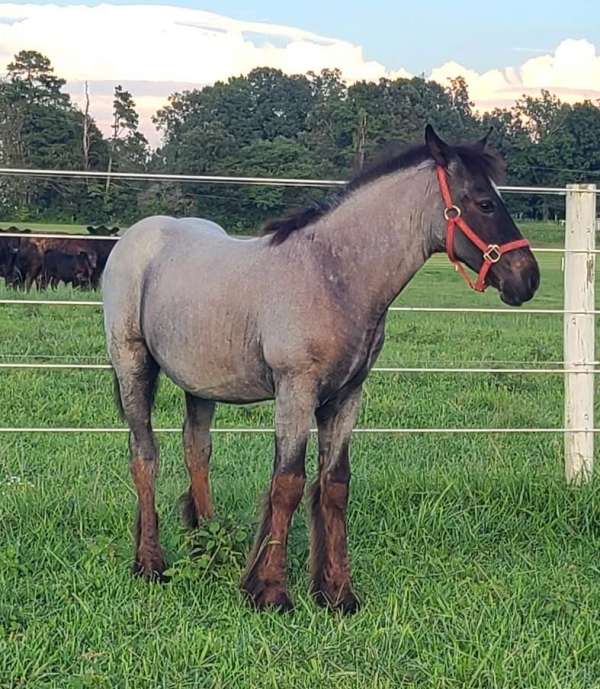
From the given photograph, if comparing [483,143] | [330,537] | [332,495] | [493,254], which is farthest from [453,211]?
[330,537]

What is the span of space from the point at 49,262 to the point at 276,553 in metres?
16.6

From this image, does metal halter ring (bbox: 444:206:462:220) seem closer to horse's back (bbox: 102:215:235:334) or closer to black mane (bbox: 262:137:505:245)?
black mane (bbox: 262:137:505:245)

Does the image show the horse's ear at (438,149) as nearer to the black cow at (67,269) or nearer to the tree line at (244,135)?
the tree line at (244,135)

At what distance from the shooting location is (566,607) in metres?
3.81

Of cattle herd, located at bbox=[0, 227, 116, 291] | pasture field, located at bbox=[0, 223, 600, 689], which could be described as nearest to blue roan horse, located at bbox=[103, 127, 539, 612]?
pasture field, located at bbox=[0, 223, 600, 689]

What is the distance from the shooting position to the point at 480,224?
355 cm

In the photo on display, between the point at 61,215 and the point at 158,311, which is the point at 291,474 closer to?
the point at 158,311

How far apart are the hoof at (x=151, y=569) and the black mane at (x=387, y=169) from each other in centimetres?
155

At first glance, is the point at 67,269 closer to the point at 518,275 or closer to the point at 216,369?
the point at 216,369

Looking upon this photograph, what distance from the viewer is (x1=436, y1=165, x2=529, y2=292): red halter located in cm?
351

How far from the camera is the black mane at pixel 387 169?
363 centimetres

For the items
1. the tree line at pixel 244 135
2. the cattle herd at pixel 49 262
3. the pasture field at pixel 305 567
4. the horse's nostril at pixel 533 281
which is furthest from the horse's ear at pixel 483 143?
the cattle herd at pixel 49 262

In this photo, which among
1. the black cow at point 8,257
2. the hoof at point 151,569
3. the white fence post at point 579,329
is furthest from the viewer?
the black cow at point 8,257

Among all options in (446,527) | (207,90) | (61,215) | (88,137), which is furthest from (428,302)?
(207,90)
